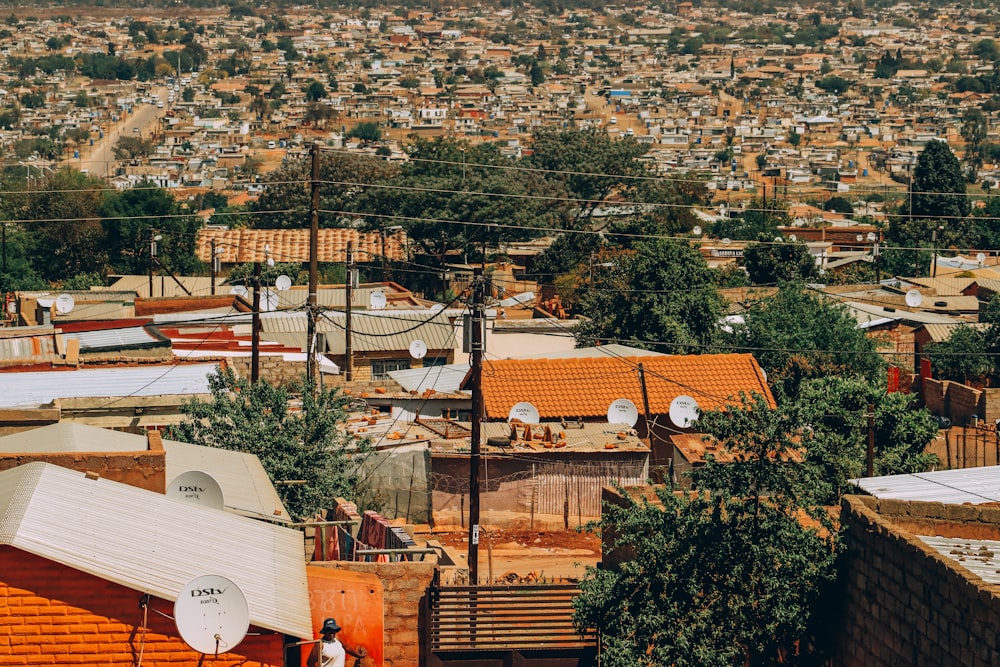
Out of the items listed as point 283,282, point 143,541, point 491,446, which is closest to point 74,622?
point 143,541

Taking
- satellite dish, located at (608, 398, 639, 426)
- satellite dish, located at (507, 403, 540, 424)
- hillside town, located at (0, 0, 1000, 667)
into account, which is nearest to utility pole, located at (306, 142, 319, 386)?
hillside town, located at (0, 0, 1000, 667)

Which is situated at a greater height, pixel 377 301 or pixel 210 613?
pixel 210 613

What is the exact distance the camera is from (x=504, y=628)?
14.3m

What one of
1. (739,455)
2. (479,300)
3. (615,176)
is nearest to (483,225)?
(615,176)

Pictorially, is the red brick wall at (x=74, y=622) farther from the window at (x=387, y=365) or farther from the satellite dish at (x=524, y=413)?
the window at (x=387, y=365)

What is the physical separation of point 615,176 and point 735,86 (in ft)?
385

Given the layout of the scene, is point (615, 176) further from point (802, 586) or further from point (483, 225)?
point (802, 586)

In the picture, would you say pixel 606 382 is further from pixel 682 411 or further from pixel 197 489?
pixel 197 489

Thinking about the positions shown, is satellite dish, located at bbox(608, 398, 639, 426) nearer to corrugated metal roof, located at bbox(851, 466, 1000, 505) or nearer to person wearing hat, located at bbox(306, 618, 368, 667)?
corrugated metal roof, located at bbox(851, 466, 1000, 505)

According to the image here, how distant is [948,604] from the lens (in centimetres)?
1080

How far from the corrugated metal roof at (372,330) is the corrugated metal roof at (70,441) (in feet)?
58.4

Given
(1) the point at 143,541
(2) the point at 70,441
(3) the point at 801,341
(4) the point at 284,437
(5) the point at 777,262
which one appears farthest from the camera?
(5) the point at 777,262

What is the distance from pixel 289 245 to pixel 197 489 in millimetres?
46610

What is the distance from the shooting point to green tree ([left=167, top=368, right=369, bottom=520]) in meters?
17.9
